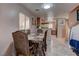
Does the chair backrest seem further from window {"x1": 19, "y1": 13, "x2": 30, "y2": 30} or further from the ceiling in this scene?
the ceiling

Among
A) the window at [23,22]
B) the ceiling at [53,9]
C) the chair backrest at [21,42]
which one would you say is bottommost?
the chair backrest at [21,42]

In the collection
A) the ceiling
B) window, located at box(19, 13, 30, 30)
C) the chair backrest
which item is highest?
the ceiling

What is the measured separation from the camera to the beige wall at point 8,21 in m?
1.41

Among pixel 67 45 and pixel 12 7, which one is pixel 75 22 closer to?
pixel 67 45

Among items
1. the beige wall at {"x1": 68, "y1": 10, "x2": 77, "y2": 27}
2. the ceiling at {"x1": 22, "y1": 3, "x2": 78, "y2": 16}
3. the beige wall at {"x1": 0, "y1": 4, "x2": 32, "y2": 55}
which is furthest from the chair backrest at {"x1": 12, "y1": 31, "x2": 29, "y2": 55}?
the beige wall at {"x1": 68, "y1": 10, "x2": 77, "y2": 27}

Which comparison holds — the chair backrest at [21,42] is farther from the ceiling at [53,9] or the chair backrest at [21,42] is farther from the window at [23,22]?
the ceiling at [53,9]

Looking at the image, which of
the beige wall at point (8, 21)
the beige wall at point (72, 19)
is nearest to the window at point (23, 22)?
the beige wall at point (8, 21)

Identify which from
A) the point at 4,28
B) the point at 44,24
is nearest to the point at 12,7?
the point at 4,28

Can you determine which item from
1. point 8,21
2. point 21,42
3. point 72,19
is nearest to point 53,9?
point 72,19

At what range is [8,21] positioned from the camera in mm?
1515

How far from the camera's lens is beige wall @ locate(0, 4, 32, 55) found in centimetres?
141

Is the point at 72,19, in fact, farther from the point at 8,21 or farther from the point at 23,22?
the point at 8,21

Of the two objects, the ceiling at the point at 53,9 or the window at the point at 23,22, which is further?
the window at the point at 23,22

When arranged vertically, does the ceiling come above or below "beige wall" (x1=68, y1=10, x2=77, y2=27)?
above
